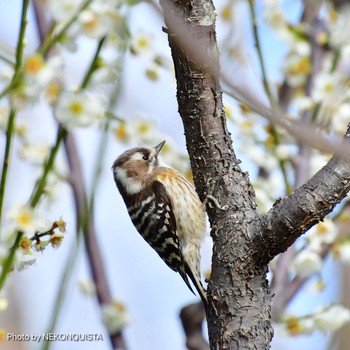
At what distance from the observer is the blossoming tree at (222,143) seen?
2273 millimetres

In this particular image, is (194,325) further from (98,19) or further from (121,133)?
(98,19)

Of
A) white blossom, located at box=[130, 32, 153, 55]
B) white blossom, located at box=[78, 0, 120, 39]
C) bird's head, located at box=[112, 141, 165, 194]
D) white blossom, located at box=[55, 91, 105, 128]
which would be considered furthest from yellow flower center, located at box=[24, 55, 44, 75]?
bird's head, located at box=[112, 141, 165, 194]

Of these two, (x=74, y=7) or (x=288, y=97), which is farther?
(x=288, y=97)

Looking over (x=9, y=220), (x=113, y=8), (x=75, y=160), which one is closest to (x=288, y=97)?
(x=75, y=160)

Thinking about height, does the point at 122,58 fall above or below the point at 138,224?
below

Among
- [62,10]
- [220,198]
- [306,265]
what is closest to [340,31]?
[306,265]

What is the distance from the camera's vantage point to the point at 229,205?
2.57m

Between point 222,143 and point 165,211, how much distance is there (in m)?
1.70

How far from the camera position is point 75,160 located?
4184 millimetres

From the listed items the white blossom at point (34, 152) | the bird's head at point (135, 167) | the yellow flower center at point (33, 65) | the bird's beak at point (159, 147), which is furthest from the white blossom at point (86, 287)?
the yellow flower center at point (33, 65)

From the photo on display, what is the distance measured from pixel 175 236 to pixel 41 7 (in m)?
1.48

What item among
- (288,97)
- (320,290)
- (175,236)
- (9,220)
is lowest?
(9,220)

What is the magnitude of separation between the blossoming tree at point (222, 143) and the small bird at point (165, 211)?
0.73 ft

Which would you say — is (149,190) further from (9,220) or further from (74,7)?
(9,220)
